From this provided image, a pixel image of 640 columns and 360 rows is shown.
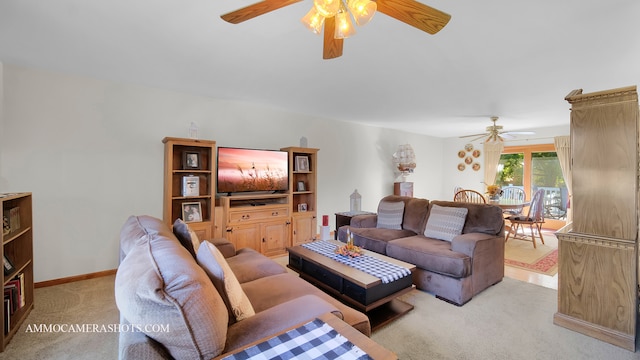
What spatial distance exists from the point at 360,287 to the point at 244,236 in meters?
2.10

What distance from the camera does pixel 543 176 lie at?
6.21 metres

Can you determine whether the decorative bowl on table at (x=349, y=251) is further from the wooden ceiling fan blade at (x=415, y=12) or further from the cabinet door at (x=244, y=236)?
the wooden ceiling fan blade at (x=415, y=12)

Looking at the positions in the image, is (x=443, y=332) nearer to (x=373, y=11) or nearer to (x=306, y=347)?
(x=306, y=347)

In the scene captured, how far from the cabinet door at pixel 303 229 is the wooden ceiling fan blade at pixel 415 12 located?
10.7ft

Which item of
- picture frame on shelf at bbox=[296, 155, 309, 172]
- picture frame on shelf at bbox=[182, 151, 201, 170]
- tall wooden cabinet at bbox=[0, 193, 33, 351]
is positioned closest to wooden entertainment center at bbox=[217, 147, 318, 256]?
picture frame on shelf at bbox=[296, 155, 309, 172]

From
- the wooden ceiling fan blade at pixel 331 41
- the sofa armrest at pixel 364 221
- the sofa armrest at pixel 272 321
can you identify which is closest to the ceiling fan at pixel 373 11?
the wooden ceiling fan blade at pixel 331 41

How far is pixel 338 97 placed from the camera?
149 inches

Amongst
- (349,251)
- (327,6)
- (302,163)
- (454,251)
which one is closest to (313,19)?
(327,6)

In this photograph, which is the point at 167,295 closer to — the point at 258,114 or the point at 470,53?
the point at 470,53

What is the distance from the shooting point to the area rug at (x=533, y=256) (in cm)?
360

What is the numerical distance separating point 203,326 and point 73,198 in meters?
3.08

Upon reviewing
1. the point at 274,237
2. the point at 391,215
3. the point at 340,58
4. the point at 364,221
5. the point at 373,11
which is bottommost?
the point at 274,237

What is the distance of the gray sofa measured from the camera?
2.60m

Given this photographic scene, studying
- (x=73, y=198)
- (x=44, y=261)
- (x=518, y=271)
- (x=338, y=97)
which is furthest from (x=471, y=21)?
(x=44, y=261)
